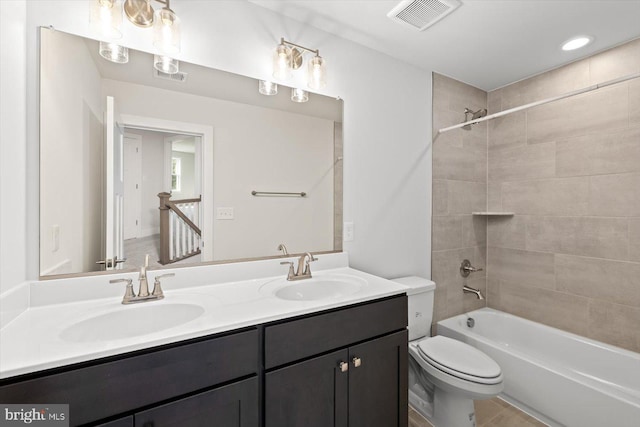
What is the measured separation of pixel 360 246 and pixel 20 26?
1.82 m

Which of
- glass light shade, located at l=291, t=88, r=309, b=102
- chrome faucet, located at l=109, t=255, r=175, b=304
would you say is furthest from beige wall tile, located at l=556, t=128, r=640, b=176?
chrome faucet, located at l=109, t=255, r=175, b=304

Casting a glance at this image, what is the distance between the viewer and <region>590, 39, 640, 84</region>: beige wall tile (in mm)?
1802

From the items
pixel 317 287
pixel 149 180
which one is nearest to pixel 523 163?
pixel 317 287

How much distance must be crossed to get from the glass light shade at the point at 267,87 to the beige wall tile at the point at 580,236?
224 cm

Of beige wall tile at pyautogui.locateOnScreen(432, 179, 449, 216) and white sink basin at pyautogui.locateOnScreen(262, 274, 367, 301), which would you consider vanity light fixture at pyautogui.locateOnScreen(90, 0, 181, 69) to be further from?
beige wall tile at pyautogui.locateOnScreen(432, 179, 449, 216)

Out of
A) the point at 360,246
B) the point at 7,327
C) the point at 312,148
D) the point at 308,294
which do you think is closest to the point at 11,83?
the point at 7,327

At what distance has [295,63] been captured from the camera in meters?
1.56

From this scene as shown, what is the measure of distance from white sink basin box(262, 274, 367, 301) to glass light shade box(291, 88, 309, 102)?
1.03m

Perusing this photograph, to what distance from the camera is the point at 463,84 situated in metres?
2.42

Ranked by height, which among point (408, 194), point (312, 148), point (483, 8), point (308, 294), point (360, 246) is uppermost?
point (483, 8)

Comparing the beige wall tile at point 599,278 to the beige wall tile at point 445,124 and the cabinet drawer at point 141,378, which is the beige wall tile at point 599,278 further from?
the cabinet drawer at point 141,378

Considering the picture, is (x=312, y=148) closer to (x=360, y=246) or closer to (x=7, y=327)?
(x=360, y=246)

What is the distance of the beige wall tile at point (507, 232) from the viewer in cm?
236

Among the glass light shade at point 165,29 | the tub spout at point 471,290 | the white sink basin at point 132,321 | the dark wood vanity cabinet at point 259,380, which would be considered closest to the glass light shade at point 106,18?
the glass light shade at point 165,29
